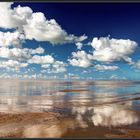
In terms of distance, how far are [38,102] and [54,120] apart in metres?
1.76

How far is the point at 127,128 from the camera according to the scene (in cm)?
541

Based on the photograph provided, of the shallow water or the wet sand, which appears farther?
the shallow water

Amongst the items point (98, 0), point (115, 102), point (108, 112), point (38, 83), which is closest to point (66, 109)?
point (108, 112)

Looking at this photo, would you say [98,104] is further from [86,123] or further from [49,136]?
[49,136]

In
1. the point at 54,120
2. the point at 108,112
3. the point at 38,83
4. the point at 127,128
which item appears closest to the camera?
the point at 127,128

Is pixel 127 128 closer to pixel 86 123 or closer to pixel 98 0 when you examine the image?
pixel 86 123

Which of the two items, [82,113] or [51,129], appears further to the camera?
A: [82,113]

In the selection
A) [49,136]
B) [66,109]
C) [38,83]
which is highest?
[38,83]

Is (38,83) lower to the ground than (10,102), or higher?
higher

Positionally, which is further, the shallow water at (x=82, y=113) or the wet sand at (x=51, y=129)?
the shallow water at (x=82, y=113)

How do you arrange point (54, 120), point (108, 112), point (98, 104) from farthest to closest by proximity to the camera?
point (98, 104)
point (108, 112)
point (54, 120)

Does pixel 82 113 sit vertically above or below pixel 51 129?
above

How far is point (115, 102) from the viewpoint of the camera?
24.6 feet

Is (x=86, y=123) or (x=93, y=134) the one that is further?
(x=86, y=123)
